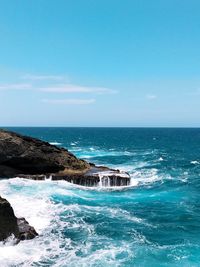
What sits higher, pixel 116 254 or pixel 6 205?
pixel 6 205

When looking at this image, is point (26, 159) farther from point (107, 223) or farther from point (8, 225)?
point (8, 225)

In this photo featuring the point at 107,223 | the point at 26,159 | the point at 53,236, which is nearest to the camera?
the point at 53,236

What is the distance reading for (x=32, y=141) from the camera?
57.9m

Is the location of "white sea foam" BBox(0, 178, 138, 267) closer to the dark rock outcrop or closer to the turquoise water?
the turquoise water

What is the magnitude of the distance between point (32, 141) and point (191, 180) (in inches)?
954

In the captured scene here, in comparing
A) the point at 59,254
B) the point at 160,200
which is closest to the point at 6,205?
the point at 59,254

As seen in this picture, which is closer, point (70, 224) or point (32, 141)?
point (70, 224)

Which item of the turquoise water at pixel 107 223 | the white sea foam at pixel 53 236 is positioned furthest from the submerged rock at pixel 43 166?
the white sea foam at pixel 53 236

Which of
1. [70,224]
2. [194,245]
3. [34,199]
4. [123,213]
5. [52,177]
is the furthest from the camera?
[52,177]

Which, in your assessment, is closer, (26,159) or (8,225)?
(8,225)

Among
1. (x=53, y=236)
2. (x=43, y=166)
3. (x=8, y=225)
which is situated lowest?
(x=53, y=236)

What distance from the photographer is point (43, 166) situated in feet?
177

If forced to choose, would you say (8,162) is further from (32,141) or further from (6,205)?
(6,205)

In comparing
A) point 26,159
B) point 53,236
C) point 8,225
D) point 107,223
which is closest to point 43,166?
point 26,159
